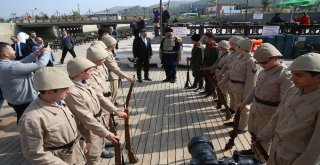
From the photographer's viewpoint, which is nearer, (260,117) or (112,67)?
(260,117)

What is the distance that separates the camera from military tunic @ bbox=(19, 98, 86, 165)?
230 centimetres

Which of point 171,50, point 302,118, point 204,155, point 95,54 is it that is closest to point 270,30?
point 171,50

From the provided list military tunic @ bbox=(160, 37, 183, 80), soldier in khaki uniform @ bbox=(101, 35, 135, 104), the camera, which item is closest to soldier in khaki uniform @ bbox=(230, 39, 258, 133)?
soldier in khaki uniform @ bbox=(101, 35, 135, 104)

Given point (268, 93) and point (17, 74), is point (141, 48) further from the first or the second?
point (268, 93)

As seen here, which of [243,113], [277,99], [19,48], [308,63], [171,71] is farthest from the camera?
[171,71]

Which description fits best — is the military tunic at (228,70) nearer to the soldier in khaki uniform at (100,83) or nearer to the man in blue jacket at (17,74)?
the soldier in khaki uniform at (100,83)

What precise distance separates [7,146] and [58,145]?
3.19 metres

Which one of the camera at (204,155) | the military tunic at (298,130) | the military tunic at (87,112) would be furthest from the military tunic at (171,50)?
the camera at (204,155)

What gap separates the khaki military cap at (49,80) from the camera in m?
2.36

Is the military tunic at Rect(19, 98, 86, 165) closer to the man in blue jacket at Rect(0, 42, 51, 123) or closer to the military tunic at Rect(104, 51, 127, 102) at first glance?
the man in blue jacket at Rect(0, 42, 51, 123)

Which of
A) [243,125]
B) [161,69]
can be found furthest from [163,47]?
[243,125]

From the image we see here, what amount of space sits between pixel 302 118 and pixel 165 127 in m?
3.53

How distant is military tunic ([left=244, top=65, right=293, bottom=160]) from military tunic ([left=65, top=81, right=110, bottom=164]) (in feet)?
7.17

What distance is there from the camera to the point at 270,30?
14.2 meters
